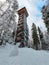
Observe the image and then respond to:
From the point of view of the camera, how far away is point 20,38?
811 inches

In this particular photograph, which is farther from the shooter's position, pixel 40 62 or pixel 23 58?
pixel 23 58

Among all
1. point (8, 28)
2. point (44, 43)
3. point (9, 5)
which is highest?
point (9, 5)

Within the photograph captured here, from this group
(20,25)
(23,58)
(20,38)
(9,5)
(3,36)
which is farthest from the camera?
(9,5)

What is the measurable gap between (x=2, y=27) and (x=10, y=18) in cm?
341

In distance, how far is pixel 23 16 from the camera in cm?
2323

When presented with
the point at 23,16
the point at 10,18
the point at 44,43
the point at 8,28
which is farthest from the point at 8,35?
the point at 44,43

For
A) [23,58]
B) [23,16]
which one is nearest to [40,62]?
[23,58]

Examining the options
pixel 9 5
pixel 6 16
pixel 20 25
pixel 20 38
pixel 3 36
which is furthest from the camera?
pixel 9 5

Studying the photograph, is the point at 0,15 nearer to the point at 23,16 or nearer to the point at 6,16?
the point at 6,16

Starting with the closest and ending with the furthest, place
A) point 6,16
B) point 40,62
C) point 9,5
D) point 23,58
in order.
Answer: point 40,62 < point 23,58 < point 6,16 < point 9,5

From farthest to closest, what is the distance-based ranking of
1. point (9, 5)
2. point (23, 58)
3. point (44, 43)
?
1. point (44, 43)
2. point (9, 5)
3. point (23, 58)

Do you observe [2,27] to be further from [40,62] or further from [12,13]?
[40,62]

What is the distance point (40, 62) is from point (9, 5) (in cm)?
1826

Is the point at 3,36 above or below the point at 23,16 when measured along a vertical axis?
below
